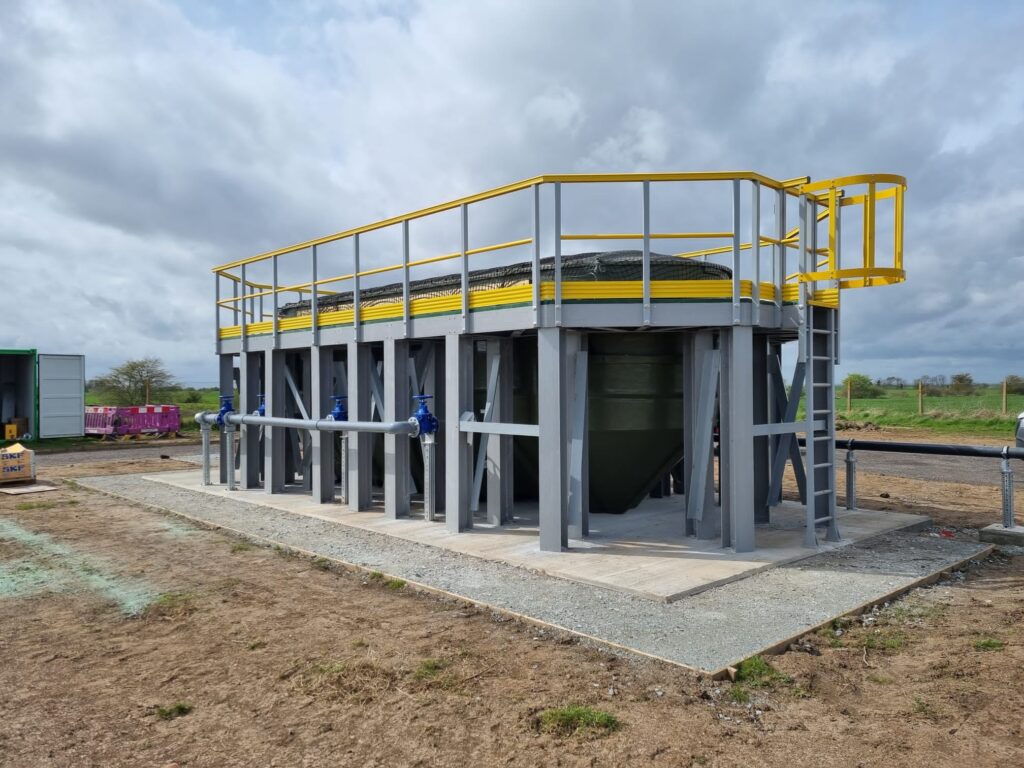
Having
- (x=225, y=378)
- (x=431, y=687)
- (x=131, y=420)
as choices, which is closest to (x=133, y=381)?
(x=131, y=420)

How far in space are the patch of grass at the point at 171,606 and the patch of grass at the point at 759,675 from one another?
17.0ft

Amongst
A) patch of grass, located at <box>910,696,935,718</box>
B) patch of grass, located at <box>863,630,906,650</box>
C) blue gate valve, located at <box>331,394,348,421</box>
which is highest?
blue gate valve, located at <box>331,394,348,421</box>

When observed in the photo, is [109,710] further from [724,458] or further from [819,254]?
[819,254]

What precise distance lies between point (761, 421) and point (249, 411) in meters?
10.5

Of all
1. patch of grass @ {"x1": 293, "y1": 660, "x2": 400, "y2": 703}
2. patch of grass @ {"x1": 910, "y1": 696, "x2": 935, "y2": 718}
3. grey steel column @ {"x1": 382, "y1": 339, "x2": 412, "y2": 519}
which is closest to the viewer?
patch of grass @ {"x1": 910, "y1": 696, "x2": 935, "y2": 718}

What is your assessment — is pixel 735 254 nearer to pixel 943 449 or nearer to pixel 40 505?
pixel 943 449

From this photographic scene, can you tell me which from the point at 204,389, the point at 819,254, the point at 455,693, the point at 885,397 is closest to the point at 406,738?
the point at 455,693

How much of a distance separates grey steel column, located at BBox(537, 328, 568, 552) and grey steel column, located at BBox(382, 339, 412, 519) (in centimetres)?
328

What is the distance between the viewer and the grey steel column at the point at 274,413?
14.6 metres

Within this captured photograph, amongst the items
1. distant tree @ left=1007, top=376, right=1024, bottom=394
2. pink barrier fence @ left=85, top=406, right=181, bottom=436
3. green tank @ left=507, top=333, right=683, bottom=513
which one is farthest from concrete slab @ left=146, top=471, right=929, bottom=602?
distant tree @ left=1007, top=376, right=1024, bottom=394

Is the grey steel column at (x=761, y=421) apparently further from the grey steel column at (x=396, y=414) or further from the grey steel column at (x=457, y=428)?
the grey steel column at (x=396, y=414)

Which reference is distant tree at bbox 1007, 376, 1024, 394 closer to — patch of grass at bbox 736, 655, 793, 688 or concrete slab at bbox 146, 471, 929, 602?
concrete slab at bbox 146, 471, 929, 602

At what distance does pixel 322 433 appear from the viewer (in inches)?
531

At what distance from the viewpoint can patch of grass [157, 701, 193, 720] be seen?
5.01 meters
